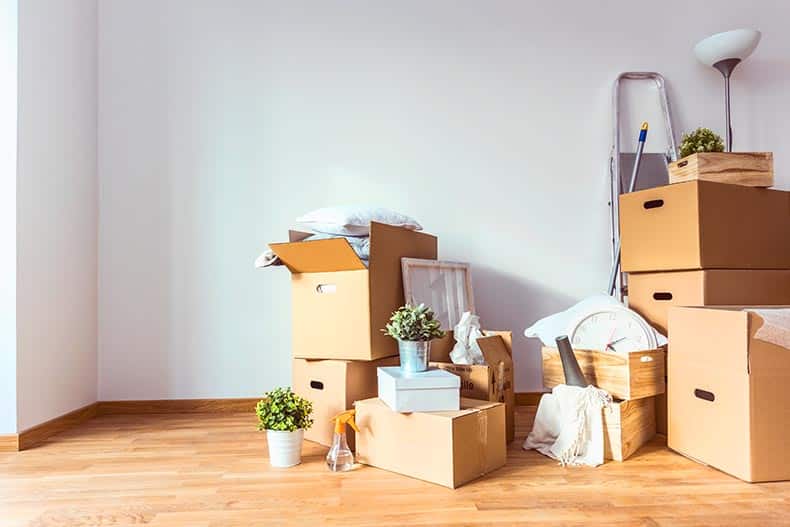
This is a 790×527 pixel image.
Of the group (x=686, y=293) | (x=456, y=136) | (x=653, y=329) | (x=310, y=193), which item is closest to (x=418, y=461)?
(x=653, y=329)

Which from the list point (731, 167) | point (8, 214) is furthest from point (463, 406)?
point (8, 214)

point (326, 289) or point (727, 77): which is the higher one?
point (727, 77)

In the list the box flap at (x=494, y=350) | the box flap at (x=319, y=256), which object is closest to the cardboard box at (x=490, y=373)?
the box flap at (x=494, y=350)

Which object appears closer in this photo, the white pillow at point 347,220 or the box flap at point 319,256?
the box flap at point 319,256

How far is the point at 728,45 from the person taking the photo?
230cm

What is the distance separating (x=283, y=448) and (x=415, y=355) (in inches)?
18.7

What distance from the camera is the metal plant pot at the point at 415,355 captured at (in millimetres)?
1582

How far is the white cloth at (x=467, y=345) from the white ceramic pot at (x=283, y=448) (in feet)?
1.92

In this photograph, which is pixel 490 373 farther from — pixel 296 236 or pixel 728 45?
pixel 728 45

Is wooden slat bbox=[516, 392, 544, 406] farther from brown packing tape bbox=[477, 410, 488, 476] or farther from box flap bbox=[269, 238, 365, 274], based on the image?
box flap bbox=[269, 238, 365, 274]

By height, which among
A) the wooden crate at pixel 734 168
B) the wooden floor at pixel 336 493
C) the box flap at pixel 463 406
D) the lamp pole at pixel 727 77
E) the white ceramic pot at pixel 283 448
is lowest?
the wooden floor at pixel 336 493

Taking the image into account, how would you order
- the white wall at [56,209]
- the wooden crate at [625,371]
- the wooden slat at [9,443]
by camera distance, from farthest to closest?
the white wall at [56,209]
the wooden slat at [9,443]
the wooden crate at [625,371]

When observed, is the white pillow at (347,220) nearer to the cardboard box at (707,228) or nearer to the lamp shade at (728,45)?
the cardboard box at (707,228)

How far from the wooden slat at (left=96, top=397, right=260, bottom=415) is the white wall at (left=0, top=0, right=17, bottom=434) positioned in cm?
51
